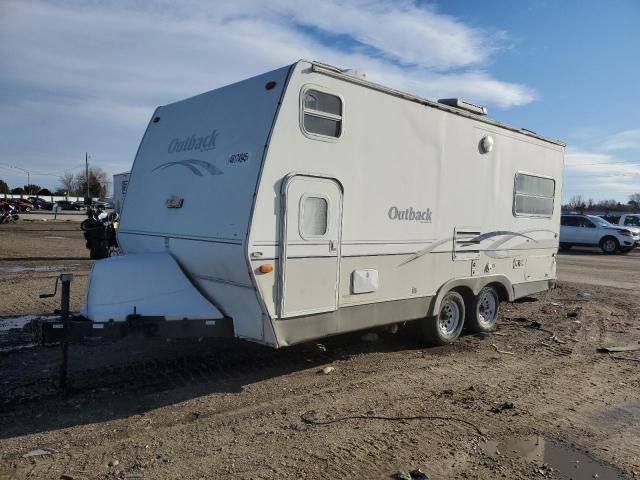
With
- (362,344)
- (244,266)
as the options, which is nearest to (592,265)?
(362,344)

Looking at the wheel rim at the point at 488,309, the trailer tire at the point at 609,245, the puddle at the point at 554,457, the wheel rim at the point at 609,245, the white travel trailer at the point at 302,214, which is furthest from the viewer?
the wheel rim at the point at 609,245

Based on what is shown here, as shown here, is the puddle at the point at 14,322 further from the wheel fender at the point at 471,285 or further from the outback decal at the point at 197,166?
the wheel fender at the point at 471,285

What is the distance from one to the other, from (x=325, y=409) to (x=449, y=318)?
3.12 meters

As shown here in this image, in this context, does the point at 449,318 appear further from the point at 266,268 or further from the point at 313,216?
the point at 266,268

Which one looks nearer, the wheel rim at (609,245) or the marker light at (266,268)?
the marker light at (266,268)

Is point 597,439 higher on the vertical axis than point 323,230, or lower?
lower

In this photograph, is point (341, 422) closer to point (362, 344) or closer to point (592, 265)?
point (362, 344)

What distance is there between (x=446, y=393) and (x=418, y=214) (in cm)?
215

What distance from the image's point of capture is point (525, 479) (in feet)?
12.5

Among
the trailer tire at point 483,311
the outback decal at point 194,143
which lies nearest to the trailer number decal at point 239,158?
the outback decal at point 194,143

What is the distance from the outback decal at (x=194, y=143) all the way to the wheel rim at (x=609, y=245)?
2334 centimetres

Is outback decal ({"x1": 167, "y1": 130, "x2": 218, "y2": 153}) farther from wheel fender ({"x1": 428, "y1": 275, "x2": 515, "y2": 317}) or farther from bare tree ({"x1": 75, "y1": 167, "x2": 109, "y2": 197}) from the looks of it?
bare tree ({"x1": 75, "y1": 167, "x2": 109, "y2": 197})

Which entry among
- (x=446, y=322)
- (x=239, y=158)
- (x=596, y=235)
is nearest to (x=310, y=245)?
(x=239, y=158)

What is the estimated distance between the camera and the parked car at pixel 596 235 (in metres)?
23.7
